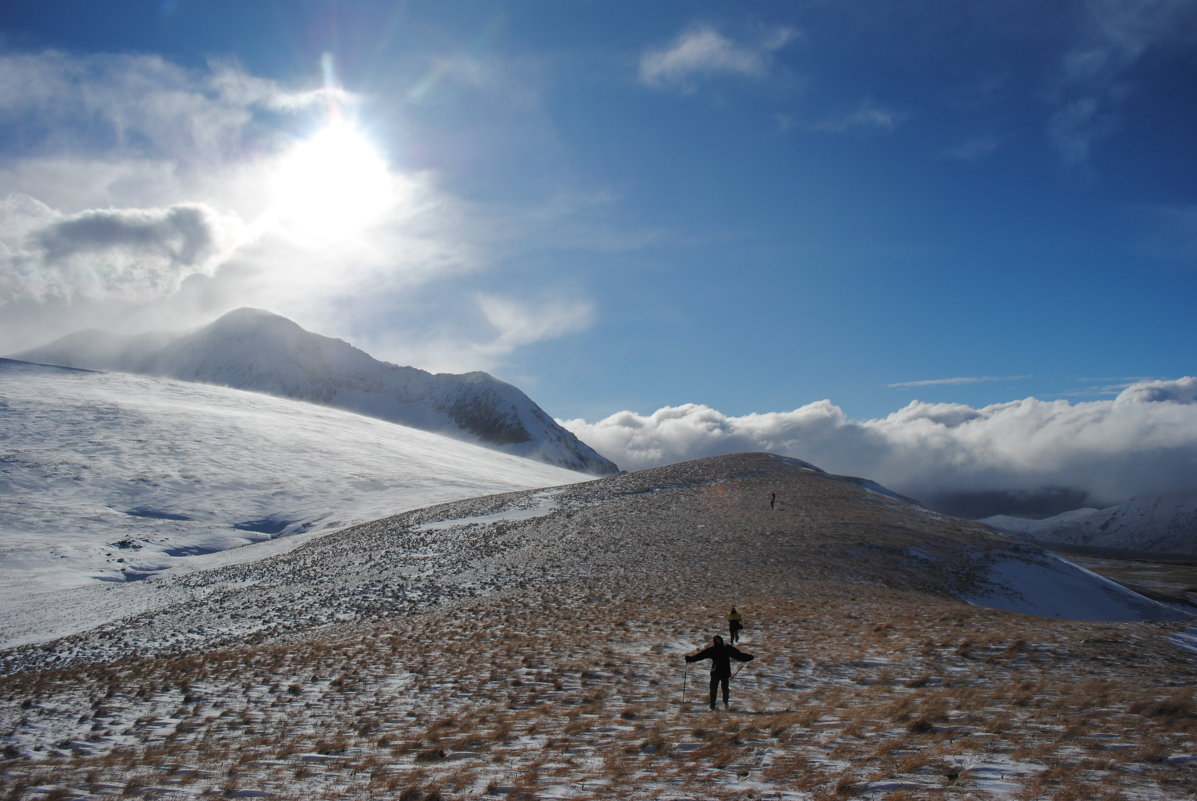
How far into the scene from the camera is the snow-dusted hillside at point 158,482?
4253cm

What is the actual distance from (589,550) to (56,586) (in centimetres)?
3199

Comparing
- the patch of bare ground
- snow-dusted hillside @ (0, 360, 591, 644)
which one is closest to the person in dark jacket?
the patch of bare ground

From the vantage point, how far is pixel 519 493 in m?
53.4

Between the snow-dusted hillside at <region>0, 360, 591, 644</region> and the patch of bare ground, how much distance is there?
19.9 m

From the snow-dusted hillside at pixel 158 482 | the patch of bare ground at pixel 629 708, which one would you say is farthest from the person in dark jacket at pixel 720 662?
the snow-dusted hillside at pixel 158 482

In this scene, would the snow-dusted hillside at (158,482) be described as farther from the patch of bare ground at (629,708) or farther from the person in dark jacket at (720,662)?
the person in dark jacket at (720,662)

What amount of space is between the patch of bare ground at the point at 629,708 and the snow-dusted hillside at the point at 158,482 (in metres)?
19.9

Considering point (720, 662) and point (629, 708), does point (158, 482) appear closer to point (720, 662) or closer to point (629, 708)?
point (629, 708)

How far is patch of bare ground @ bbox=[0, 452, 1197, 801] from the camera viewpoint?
26.5 ft

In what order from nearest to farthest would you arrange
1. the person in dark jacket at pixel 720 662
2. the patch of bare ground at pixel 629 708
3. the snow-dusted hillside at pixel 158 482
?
the patch of bare ground at pixel 629 708 → the person in dark jacket at pixel 720 662 → the snow-dusted hillside at pixel 158 482

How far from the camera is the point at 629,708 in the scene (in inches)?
467

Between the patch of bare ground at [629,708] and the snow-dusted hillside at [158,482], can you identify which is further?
the snow-dusted hillside at [158,482]

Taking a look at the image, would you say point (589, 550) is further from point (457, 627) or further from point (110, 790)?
point (110, 790)

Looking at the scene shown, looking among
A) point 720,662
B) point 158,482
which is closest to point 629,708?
point 720,662
